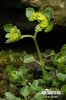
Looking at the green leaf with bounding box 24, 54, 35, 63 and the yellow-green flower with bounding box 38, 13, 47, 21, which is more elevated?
the yellow-green flower with bounding box 38, 13, 47, 21

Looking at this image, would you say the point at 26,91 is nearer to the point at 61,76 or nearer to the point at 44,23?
the point at 61,76

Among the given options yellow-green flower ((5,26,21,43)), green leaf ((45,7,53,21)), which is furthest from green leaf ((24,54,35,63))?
green leaf ((45,7,53,21))

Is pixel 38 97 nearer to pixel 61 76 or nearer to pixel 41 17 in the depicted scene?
pixel 61 76

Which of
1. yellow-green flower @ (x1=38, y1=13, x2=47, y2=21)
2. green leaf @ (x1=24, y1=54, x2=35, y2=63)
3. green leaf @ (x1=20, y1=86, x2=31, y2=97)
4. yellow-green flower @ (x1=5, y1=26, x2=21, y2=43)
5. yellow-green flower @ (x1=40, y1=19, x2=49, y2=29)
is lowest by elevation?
green leaf @ (x1=20, y1=86, x2=31, y2=97)

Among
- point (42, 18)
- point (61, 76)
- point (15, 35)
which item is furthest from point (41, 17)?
point (61, 76)

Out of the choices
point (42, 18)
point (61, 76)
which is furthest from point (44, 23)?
point (61, 76)

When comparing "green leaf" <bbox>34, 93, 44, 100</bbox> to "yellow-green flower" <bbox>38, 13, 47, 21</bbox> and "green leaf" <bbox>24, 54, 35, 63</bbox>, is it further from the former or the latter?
"yellow-green flower" <bbox>38, 13, 47, 21</bbox>

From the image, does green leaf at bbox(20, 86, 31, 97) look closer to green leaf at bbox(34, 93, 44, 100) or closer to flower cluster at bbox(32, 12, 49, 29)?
green leaf at bbox(34, 93, 44, 100)

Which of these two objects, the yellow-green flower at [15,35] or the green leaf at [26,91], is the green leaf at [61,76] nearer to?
the green leaf at [26,91]

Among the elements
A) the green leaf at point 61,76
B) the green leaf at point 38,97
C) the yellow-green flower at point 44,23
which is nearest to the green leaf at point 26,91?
the green leaf at point 38,97

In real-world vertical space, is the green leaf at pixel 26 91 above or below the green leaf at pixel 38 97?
above

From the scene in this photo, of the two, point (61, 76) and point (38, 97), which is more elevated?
point (61, 76)

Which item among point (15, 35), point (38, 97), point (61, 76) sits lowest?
point (38, 97)
